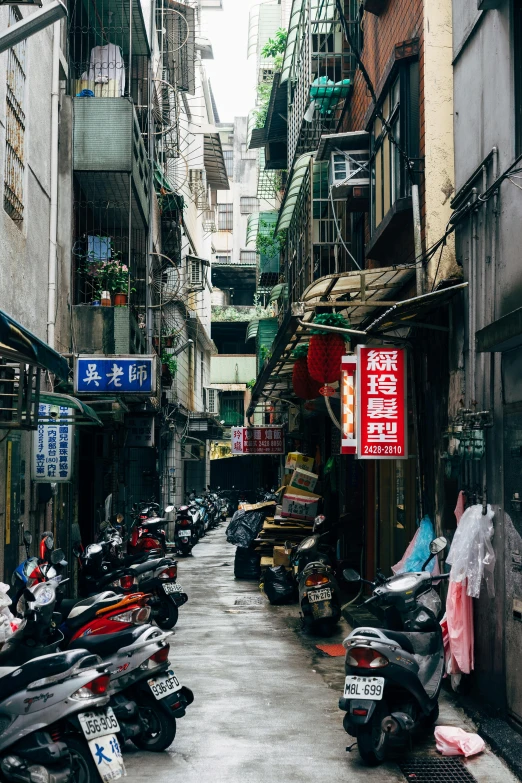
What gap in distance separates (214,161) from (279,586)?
24.7 m

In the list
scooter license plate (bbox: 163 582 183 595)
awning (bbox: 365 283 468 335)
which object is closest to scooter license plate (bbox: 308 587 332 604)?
scooter license plate (bbox: 163 582 183 595)

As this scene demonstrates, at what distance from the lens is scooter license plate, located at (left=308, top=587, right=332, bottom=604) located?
11938 millimetres

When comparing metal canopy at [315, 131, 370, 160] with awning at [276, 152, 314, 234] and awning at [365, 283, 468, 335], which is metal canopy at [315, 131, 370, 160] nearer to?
awning at [276, 152, 314, 234]

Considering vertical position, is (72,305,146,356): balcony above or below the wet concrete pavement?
above

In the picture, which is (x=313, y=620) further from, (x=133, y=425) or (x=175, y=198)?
(x=175, y=198)

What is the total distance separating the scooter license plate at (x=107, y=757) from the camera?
5.30 meters

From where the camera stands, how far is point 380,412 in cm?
1007

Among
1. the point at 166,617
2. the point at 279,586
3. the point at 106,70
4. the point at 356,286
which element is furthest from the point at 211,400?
the point at 356,286

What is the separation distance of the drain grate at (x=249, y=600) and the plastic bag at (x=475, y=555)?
25.4ft

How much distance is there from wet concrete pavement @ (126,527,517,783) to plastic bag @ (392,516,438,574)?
130cm

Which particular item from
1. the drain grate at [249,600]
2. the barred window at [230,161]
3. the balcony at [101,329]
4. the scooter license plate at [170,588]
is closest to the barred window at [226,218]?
the barred window at [230,161]

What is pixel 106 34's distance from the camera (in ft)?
56.7

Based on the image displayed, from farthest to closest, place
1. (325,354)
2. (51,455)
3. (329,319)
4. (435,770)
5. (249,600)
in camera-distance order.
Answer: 1. (249,600)
2. (51,455)
3. (325,354)
4. (329,319)
5. (435,770)

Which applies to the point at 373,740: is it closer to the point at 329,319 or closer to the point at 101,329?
the point at 329,319
